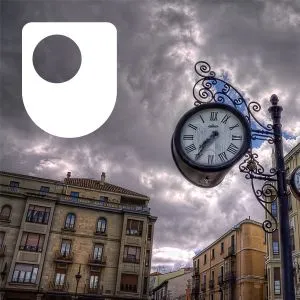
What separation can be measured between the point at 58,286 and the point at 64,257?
5.95ft

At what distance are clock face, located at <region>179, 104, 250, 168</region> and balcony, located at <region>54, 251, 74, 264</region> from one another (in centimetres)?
2268

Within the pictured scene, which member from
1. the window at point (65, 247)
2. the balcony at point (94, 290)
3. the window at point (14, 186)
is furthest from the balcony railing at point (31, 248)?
the window at point (14, 186)

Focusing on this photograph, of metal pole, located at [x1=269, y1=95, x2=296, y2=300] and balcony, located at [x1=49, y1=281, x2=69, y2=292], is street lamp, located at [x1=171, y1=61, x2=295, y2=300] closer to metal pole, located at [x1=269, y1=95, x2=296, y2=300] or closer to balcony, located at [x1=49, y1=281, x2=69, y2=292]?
metal pole, located at [x1=269, y1=95, x2=296, y2=300]

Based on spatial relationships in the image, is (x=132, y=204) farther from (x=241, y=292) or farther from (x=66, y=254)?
(x=241, y=292)

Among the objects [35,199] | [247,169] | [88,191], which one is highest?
[88,191]

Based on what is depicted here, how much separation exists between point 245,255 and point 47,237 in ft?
47.1

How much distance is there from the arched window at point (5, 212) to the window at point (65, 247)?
4.12 meters

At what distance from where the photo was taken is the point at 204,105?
8.84ft

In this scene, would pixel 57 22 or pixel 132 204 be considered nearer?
pixel 57 22

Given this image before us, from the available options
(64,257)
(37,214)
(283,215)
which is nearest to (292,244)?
(64,257)

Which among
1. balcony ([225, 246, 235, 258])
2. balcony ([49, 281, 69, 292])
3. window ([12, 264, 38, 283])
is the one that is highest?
balcony ([225, 246, 235, 258])

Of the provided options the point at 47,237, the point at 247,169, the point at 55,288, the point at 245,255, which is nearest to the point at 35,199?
the point at 47,237

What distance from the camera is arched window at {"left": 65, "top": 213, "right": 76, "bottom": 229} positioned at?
81.6 ft

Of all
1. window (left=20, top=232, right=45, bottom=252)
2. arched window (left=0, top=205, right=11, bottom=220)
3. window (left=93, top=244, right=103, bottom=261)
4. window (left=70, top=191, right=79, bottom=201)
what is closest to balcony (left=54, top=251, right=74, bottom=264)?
window (left=20, top=232, right=45, bottom=252)
